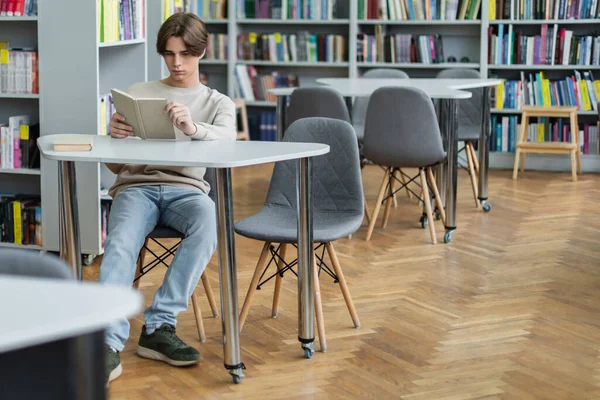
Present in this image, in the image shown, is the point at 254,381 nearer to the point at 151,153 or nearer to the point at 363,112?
the point at 151,153

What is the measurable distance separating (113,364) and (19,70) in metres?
1.93

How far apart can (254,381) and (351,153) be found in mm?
908

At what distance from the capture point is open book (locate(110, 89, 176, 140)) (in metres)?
3.18

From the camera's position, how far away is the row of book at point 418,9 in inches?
300

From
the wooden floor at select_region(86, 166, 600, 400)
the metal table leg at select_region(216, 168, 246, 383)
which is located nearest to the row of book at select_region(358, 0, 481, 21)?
the wooden floor at select_region(86, 166, 600, 400)

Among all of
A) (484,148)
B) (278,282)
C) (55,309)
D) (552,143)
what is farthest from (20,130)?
(552,143)

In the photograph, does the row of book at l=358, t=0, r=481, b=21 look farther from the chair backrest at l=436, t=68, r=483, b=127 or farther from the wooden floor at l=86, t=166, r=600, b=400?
the wooden floor at l=86, t=166, r=600, b=400

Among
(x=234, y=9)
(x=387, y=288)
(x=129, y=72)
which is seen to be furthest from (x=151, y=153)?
(x=234, y=9)

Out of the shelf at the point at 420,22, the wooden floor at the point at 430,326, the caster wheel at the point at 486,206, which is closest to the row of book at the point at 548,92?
the shelf at the point at 420,22

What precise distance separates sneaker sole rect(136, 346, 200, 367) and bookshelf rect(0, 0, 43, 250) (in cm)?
151

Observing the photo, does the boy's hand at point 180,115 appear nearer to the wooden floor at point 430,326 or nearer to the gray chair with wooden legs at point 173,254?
the gray chair with wooden legs at point 173,254

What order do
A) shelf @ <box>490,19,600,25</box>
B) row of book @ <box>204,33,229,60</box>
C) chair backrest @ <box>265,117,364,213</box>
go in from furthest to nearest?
row of book @ <box>204,33,229,60</box>, shelf @ <box>490,19,600,25</box>, chair backrest @ <box>265,117,364,213</box>

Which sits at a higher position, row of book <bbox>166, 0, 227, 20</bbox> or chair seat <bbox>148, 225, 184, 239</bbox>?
row of book <bbox>166, 0, 227, 20</bbox>

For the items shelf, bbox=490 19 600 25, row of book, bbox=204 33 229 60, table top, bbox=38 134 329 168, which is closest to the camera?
table top, bbox=38 134 329 168
